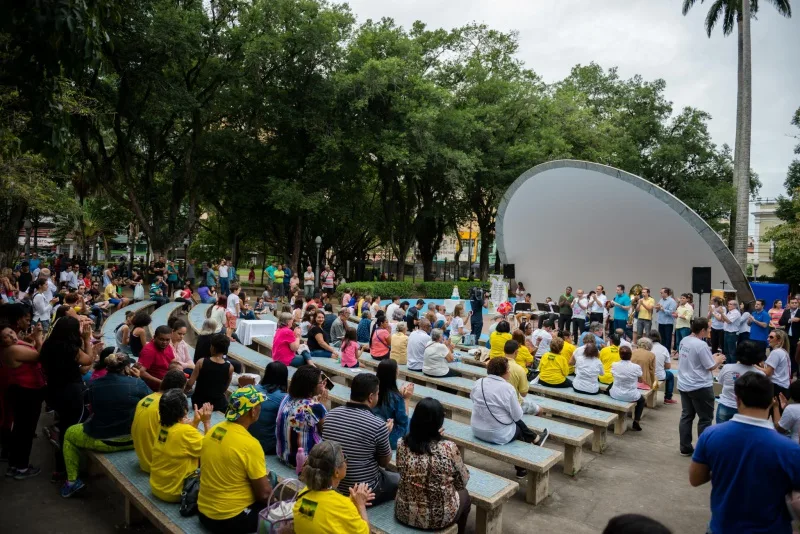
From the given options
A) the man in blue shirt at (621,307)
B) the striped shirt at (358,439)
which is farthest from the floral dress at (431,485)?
the man in blue shirt at (621,307)

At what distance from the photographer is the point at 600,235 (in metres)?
19.8

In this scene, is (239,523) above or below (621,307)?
below

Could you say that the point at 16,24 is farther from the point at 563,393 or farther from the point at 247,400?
the point at 563,393

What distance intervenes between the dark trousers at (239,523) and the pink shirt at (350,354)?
467 centimetres

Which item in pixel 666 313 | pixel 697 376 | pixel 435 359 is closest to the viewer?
pixel 697 376

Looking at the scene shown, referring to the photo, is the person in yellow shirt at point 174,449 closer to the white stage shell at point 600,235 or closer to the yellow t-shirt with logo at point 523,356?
the yellow t-shirt with logo at point 523,356

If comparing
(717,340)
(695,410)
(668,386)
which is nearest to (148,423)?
(695,410)

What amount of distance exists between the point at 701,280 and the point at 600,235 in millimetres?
5787

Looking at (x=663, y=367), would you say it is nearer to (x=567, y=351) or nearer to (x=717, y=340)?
(x=567, y=351)

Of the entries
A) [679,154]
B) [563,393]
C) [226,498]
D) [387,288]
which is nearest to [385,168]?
[387,288]

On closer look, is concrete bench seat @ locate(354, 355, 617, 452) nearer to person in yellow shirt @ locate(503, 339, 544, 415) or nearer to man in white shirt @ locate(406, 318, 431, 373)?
person in yellow shirt @ locate(503, 339, 544, 415)

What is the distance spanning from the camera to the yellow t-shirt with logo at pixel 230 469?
3.37 metres

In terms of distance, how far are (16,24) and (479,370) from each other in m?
7.52

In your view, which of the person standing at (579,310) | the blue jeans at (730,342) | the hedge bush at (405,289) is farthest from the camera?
the hedge bush at (405,289)
